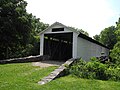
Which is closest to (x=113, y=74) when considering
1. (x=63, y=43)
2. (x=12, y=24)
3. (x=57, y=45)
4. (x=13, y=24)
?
(x=57, y=45)

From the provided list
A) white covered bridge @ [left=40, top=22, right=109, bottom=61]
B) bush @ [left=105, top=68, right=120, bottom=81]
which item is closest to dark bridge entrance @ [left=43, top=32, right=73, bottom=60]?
white covered bridge @ [left=40, top=22, right=109, bottom=61]

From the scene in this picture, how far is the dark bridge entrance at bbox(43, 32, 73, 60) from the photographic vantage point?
70.6ft

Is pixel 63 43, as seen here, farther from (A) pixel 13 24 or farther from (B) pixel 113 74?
(B) pixel 113 74

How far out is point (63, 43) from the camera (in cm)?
2595

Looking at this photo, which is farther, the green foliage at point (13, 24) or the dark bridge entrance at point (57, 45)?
the green foliage at point (13, 24)

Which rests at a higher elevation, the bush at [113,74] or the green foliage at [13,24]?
the green foliage at [13,24]

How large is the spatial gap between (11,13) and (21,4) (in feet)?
10.2

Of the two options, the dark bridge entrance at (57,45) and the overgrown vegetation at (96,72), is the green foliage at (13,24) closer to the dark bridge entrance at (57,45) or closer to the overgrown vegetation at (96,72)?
the dark bridge entrance at (57,45)

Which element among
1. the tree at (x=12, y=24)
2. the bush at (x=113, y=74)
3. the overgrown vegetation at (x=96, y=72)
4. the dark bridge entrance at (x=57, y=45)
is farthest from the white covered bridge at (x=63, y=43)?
the bush at (x=113, y=74)

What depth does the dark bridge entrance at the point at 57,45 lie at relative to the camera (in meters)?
21.5

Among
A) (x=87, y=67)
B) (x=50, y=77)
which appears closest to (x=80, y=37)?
(x=87, y=67)

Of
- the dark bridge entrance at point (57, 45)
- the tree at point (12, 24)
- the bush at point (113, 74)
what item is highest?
the tree at point (12, 24)

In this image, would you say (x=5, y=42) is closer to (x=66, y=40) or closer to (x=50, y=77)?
(x=66, y=40)

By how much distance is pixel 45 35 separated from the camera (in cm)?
2098
